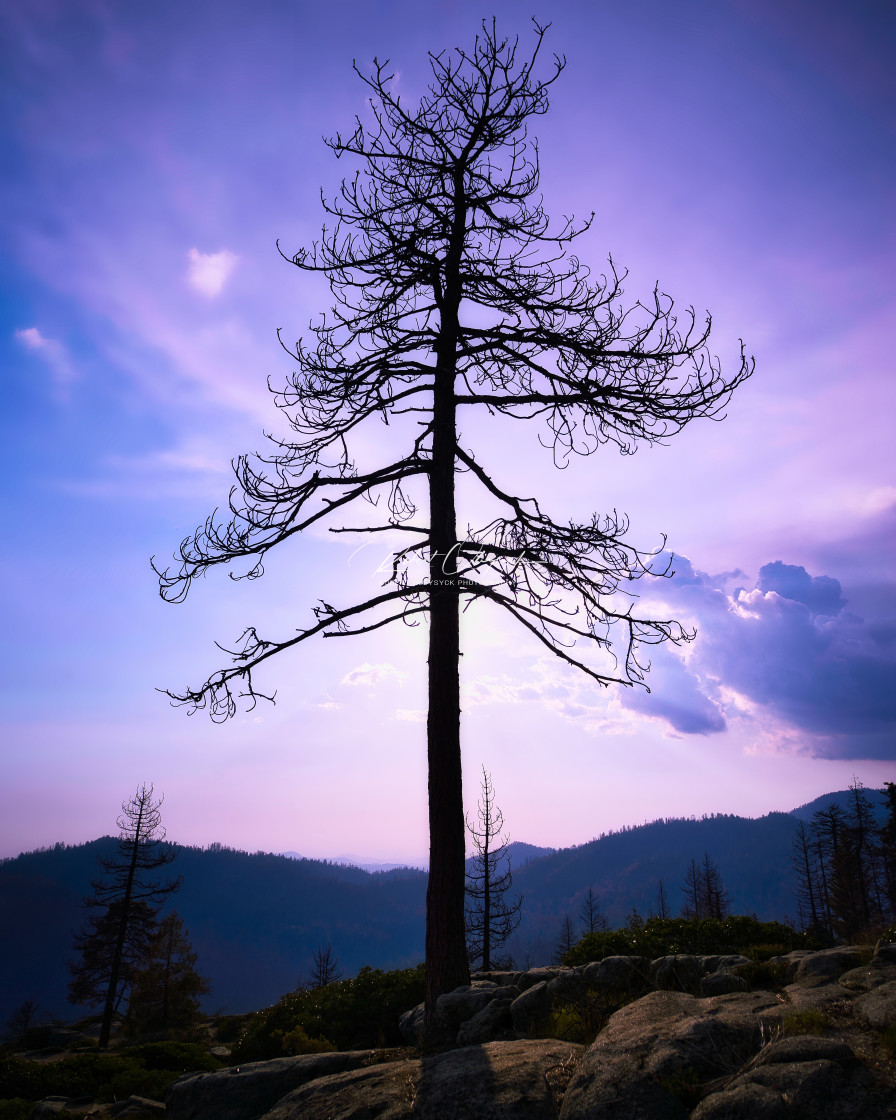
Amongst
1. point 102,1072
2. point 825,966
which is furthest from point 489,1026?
point 102,1072

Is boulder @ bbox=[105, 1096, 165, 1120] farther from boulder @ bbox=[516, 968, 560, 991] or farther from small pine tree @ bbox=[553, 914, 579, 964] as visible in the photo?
small pine tree @ bbox=[553, 914, 579, 964]

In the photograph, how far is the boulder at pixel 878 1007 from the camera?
13.4 ft

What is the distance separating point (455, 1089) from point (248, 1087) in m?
3.25

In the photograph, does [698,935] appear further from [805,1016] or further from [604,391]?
[604,391]

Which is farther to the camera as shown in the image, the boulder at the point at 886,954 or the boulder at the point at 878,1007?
the boulder at the point at 886,954

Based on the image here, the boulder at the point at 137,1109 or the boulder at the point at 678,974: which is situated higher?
the boulder at the point at 678,974

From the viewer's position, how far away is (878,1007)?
4.27 metres

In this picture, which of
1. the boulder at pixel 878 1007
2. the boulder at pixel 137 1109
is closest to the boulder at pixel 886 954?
the boulder at pixel 878 1007

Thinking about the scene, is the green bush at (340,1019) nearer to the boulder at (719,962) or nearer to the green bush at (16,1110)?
the green bush at (16,1110)

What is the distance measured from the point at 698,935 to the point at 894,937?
12.5ft

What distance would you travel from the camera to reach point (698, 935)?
1004 cm

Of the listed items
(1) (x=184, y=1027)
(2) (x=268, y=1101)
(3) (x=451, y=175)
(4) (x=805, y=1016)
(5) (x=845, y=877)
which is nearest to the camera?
(4) (x=805, y=1016)

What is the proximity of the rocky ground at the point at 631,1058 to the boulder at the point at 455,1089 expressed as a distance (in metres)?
0.01

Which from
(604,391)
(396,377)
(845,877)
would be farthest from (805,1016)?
(845,877)
